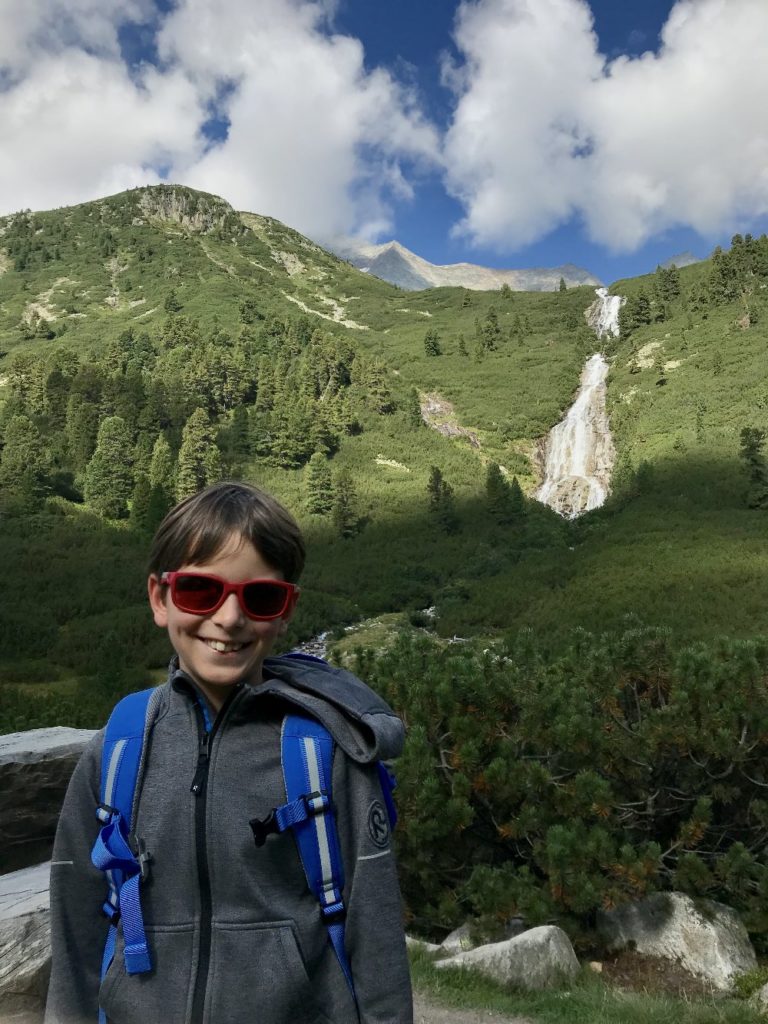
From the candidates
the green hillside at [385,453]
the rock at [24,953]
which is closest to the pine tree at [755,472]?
the green hillside at [385,453]

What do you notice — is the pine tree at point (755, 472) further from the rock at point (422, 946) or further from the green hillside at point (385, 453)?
the rock at point (422, 946)

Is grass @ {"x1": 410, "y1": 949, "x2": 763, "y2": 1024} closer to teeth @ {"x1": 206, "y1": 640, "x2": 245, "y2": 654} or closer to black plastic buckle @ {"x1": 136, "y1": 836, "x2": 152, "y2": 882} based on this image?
black plastic buckle @ {"x1": 136, "y1": 836, "x2": 152, "y2": 882}

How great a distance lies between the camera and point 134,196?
440 ft

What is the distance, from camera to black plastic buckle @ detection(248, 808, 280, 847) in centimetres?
153

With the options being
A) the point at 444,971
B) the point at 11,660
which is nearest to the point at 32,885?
the point at 444,971

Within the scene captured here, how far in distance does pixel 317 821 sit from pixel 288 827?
7cm

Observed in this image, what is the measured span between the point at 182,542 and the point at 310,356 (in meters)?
Answer: 60.3

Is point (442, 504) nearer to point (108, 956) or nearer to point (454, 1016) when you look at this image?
point (454, 1016)

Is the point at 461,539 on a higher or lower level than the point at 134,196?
lower

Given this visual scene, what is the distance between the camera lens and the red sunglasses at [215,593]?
171 centimetres

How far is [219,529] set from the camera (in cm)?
176

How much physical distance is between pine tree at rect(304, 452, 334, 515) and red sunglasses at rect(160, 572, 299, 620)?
39885 millimetres

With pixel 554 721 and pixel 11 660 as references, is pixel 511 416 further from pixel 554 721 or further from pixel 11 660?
pixel 554 721

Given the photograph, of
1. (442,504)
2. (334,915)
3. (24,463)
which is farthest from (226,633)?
(24,463)
